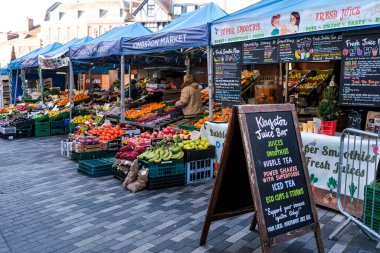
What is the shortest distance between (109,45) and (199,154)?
18.2ft

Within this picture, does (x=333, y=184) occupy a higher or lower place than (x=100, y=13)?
lower

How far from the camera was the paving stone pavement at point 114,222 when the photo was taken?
14.3 feet

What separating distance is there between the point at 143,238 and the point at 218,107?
6487 millimetres

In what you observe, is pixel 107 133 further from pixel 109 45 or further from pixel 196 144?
pixel 196 144

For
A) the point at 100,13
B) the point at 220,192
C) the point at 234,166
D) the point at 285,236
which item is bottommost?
the point at 285,236

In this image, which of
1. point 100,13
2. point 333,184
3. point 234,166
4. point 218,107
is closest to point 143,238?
point 234,166

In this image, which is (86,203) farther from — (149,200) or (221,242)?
(221,242)

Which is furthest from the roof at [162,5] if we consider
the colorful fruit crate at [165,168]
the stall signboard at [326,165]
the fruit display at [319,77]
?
the stall signboard at [326,165]

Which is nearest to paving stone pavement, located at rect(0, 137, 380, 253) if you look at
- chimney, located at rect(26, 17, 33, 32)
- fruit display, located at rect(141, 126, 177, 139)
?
fruit display, located at rect(141, 126, 177, 139)

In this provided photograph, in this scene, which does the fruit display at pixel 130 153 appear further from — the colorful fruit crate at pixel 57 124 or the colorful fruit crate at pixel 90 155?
the colorful fruit crate at pixel 57 124

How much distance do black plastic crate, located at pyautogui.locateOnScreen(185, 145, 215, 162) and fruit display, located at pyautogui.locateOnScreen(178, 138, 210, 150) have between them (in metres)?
0.07

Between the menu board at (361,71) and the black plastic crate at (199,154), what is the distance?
97.0 inches

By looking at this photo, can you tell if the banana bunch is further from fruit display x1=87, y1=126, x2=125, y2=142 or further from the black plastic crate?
fruit display x1=87, y1=126, x2=125, y2=142

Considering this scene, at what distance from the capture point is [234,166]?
166 inches
